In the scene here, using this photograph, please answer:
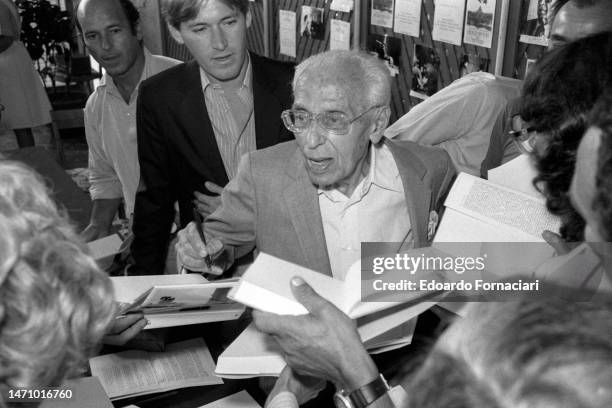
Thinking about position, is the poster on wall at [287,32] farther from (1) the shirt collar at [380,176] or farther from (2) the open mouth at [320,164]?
(2) the open mouth at [320,164]

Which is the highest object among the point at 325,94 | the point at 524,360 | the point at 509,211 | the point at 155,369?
the point at 524,360

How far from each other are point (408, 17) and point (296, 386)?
3.30m

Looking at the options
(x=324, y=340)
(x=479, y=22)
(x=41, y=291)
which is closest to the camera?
(x=41, y=291)

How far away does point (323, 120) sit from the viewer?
2211 millimetres

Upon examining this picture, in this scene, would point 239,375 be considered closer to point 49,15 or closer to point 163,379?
point 163,379

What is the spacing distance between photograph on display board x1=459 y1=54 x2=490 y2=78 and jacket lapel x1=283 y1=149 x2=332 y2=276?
2.06m

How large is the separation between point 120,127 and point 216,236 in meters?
1.39

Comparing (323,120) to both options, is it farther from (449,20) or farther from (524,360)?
(449,20)

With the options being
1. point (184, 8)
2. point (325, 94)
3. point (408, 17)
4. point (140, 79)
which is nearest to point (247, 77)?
point (184, 8)

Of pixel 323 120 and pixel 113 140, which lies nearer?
pixel 323 120

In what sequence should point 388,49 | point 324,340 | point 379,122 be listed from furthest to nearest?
point 388,49, point 379,122, point 324,340

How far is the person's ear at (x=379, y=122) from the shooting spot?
229cm

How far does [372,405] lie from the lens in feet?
4.59

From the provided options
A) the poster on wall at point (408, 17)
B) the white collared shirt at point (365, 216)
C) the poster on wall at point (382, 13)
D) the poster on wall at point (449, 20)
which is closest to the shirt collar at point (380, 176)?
the white collared shirt at point (365, 216)
